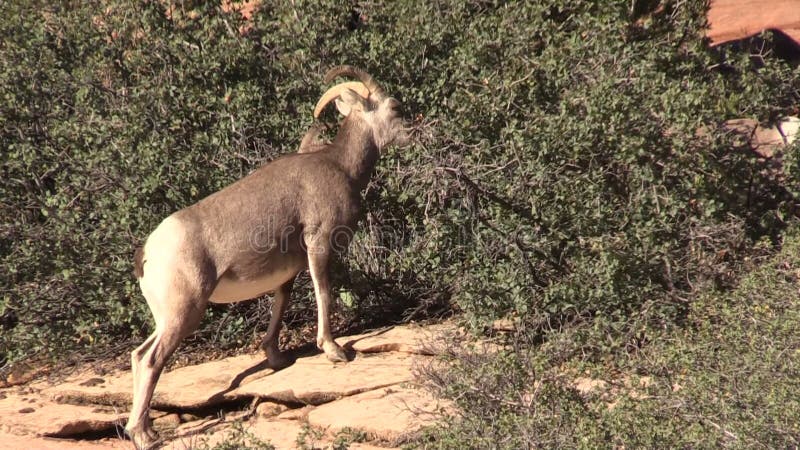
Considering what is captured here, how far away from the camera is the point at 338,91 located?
9.27 meters

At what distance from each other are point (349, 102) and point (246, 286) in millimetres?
1988

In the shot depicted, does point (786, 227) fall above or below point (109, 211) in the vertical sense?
below

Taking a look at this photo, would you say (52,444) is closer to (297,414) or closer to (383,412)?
(297,414)

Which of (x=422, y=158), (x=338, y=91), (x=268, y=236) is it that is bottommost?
(x=268, y=236)

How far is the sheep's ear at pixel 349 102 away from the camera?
923 cm

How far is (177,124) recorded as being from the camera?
9984 mm

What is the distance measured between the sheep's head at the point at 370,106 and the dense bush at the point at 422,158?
0.94 ft

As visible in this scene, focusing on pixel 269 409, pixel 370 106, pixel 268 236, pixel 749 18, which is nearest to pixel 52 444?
pixel 269 409

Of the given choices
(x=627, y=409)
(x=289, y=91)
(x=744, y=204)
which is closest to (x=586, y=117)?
(x=744, y=204)

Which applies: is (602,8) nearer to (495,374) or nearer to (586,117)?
(586,117)

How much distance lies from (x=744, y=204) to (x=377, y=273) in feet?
12.7

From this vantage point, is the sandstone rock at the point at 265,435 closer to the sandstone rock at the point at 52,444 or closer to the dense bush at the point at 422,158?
the sandstone rock at the point at 52,444

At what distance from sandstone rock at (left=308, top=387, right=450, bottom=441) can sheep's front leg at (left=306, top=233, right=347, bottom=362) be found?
2.47 ft

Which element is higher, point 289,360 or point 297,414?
point 289,360
